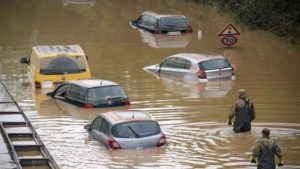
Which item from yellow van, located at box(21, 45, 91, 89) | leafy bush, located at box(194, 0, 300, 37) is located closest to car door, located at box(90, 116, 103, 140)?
yellow van, located at box(21, 45, 91, 89)

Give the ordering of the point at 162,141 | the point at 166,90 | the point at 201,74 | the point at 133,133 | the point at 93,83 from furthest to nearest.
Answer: the point at 201,74 < the point at 166,90 < the point at 93,83 < the point at 162,141 < the point at 133,133

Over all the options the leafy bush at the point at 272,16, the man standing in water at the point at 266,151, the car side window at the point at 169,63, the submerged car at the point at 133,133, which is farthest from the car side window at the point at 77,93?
the leafy bush at the point at 272,16

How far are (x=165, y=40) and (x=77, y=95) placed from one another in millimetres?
18602

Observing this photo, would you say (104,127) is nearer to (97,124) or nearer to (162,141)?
(97,124)

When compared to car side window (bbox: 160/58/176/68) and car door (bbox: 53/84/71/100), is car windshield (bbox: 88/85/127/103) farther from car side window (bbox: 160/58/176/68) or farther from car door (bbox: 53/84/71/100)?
car side window (bbox: 160/58/176/68)

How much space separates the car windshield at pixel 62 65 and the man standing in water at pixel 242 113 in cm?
986

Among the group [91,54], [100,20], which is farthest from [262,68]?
[100,20]

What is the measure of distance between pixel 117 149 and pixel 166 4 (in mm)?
45084

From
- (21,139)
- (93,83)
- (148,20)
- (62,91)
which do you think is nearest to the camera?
(21,139)

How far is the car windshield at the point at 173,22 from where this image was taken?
4859 centimetres

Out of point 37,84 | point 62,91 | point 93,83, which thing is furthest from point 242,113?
point 37,84

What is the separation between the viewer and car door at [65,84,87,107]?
27684 mm

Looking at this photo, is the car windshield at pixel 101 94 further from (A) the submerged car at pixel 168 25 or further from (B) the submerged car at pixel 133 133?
(A) the submerged car at pixel 168 25

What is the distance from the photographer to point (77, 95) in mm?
28156
